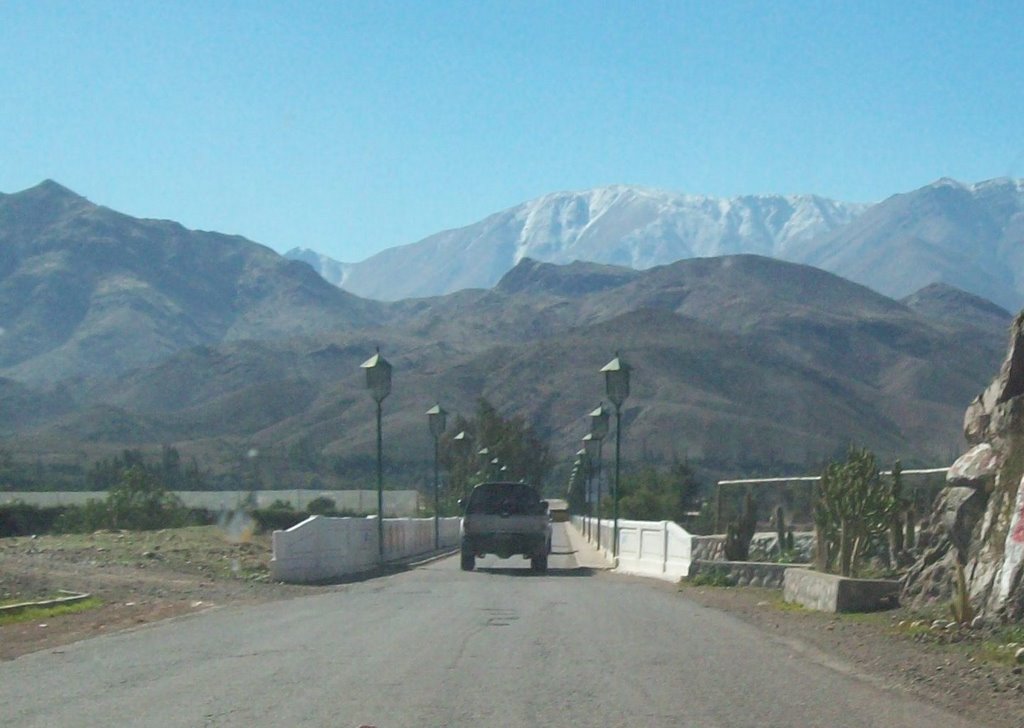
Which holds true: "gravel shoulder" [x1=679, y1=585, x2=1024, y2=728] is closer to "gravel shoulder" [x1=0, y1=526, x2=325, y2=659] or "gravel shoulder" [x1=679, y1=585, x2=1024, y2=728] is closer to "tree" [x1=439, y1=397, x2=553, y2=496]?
"gravel shoulder" [x1=0, y1=526, x2=325, y2=659]

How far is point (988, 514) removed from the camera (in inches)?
550

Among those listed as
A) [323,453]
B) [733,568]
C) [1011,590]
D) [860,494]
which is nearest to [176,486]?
[323,453]

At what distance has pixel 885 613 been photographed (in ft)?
50.3

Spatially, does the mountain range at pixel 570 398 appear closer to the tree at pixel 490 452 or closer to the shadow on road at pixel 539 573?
the tree at pixel 490 452

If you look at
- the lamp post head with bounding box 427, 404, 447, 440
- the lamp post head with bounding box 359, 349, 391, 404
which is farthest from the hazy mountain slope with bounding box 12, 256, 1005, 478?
the lamp post head with bounding box 359, 349, 391, 404

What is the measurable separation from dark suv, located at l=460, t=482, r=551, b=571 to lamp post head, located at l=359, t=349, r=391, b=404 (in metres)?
3.41

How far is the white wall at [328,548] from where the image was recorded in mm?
24438

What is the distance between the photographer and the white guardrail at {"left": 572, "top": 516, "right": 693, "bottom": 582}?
1003 inches

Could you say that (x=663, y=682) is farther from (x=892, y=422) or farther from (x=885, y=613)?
(x=892, y=422)

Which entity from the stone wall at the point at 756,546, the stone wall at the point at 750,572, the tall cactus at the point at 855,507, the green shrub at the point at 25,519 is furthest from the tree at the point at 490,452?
the tall cactus at the point at 855,507

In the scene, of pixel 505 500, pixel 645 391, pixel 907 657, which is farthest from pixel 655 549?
pixel 645 391

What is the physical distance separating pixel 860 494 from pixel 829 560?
1.78 meters

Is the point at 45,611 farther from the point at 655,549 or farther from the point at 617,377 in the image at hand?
the point at 617,377

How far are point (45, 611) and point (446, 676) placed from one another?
855 centimetres
